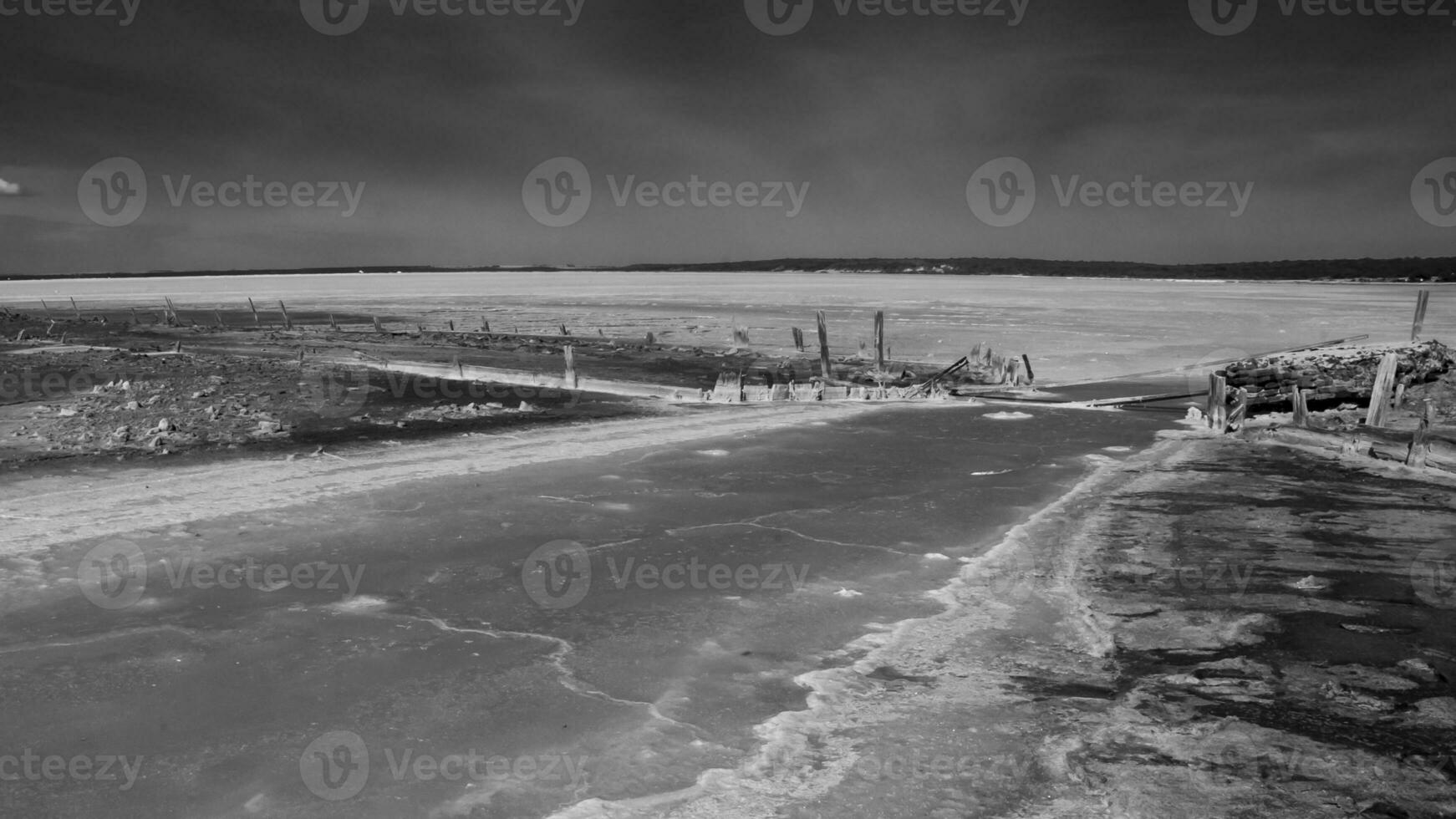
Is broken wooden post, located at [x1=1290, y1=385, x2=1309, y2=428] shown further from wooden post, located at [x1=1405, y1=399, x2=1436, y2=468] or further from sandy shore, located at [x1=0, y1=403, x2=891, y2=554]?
sandy shore, located at [x1=0, y1=403, x2=891, y2=554]

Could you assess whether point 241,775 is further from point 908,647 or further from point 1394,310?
point 1394,310

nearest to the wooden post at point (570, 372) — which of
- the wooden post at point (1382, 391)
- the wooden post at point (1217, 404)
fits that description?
the wooden post at point (1217, 404)

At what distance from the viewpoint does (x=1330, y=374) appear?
15.3 metres

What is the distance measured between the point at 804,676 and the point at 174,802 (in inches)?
120

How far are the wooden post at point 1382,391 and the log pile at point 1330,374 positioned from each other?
1.12 metres

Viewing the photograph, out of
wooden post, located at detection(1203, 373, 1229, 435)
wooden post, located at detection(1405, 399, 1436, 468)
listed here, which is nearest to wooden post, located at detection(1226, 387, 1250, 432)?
wooden post, located at detection(1203, 373, 1229, 435)

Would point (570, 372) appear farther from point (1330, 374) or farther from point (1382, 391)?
point (1382, 391)

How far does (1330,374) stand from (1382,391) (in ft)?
5.26

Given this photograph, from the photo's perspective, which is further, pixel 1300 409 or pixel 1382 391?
pixel 1382 391

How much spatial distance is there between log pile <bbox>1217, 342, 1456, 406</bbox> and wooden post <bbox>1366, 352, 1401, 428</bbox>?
112 centimetres

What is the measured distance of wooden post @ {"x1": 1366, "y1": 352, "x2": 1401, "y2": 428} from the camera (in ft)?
45.2

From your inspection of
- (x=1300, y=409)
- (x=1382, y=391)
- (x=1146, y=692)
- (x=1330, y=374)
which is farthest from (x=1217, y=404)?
(x=1146, y=692)

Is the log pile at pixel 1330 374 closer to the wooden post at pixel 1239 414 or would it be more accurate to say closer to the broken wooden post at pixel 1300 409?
the broken wooden post at pixel 1300 409

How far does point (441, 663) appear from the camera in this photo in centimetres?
537
